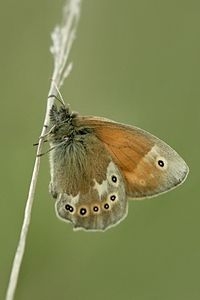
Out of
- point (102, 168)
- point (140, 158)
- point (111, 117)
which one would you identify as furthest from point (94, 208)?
point (111, 117)

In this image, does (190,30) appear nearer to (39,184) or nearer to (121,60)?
(121,60)

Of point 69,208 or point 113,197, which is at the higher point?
point 113,197

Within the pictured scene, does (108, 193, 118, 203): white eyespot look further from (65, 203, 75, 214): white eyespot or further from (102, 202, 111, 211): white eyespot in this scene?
(65, 203, 75, 214): white eyespot

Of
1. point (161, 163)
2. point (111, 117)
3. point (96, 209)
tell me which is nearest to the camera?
point (161, 163)

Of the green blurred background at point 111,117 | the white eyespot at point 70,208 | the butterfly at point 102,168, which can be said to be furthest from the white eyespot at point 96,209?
the green blurred background at point 111,117

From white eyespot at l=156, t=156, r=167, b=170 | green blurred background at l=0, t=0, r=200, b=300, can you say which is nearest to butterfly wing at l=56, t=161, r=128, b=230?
white eyespot at l=156, t=156, r=167, b=170

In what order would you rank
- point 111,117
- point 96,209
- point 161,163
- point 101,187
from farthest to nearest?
point 111,117, point 101,187, point 96,209, point 161,163

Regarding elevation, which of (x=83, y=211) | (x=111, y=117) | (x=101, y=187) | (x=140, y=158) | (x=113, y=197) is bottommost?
(x=83, y=211)

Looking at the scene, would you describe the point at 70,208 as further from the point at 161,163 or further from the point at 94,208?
the point at 161,163
